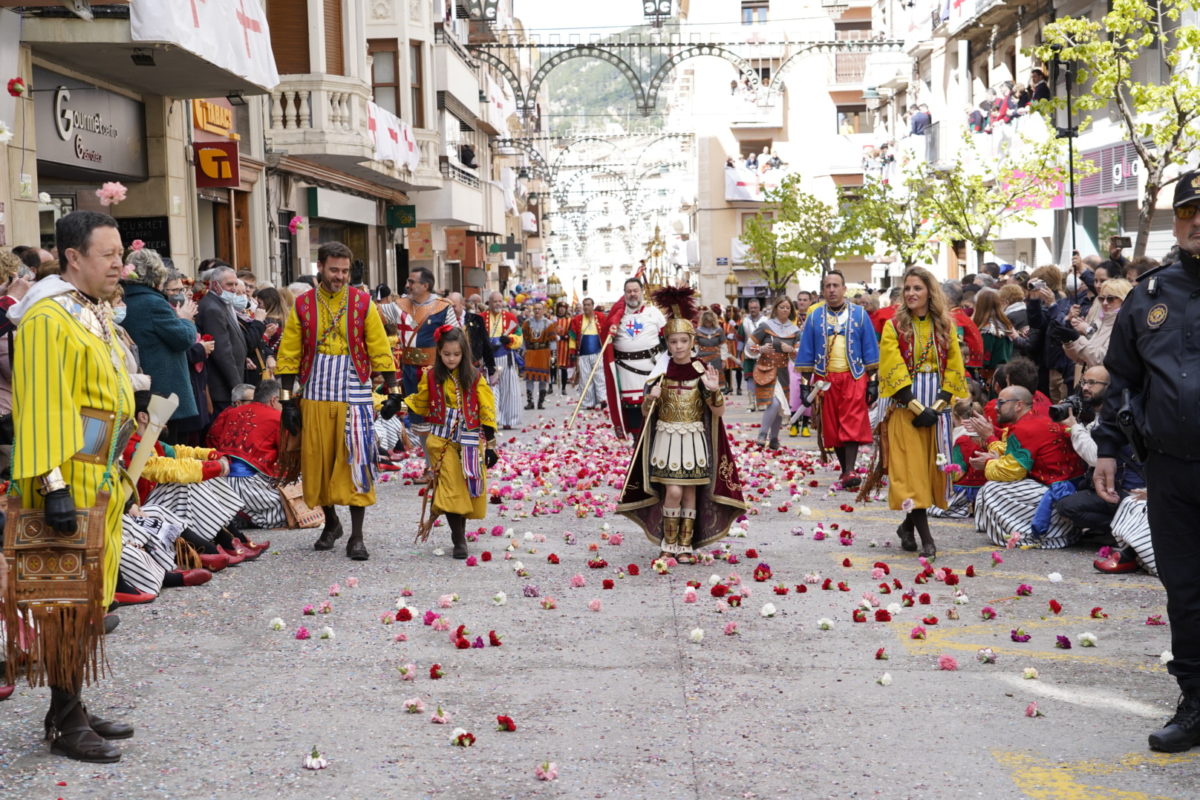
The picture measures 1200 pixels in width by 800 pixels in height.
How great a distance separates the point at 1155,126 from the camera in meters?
22.4

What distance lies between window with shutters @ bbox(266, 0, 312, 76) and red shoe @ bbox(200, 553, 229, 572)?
1768 centimetres

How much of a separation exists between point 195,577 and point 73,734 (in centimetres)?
359

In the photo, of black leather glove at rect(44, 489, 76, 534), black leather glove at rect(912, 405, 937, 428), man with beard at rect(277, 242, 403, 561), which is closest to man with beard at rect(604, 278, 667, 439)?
man with beard at rect(277, 242, 403, 561)

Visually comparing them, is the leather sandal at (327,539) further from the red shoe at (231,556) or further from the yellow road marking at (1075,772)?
the yellow road marking at (1075,772)

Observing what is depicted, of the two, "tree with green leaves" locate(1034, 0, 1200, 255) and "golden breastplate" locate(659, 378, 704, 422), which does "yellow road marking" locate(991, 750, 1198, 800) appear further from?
"tree with green leaves" locate(1034, 0, 1200, 255)

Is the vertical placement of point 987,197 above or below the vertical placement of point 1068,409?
above

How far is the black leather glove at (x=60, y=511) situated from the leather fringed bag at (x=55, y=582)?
0.07 meters

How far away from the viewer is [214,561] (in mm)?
9578

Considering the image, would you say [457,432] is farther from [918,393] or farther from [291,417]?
[918,393]

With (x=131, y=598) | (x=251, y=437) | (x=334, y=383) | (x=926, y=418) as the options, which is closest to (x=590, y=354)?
(x=251, y=437)

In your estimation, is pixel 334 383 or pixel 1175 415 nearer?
pixel 1175 415

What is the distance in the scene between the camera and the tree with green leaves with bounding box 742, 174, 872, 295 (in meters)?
52.4

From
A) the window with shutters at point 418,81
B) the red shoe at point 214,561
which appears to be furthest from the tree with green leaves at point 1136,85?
the window with shutters at point 418,81

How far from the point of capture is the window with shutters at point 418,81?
36.1 metres
